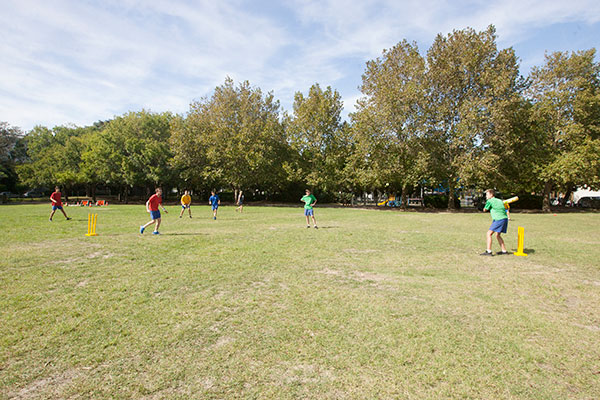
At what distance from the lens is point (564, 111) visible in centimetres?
3153

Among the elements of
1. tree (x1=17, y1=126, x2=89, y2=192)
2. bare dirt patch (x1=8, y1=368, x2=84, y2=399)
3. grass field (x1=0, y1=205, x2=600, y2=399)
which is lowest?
bare dirt patch (x1=8, y1=368, x2=84, y2=399)

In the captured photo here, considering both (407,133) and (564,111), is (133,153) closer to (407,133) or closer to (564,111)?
(407,133)

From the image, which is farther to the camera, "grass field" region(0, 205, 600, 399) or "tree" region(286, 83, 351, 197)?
"tree" region(286, 83, 351, 197)

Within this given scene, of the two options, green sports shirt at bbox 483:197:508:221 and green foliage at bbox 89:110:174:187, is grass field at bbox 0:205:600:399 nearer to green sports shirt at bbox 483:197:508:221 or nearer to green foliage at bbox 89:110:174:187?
green sports shirt at bbox 483:197:508:221

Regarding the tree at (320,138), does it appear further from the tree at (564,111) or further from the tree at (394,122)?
the tree at (564,111)

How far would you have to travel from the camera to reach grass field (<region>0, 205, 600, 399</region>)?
3.16 metres

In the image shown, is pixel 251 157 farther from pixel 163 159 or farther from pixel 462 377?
pixel 462 377

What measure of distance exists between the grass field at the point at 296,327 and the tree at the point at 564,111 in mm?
27062

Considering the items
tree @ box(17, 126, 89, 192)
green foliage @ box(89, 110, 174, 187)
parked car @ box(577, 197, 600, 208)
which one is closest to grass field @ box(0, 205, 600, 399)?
green foliage @ box(89, 110, 174, 187)

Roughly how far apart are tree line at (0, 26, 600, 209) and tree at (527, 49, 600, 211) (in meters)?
0.10

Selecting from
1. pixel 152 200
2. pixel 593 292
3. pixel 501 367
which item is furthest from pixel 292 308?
pixel 152 200

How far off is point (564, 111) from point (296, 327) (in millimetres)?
38407

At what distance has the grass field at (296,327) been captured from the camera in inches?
125

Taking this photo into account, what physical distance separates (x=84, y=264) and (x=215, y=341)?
18.3ft
